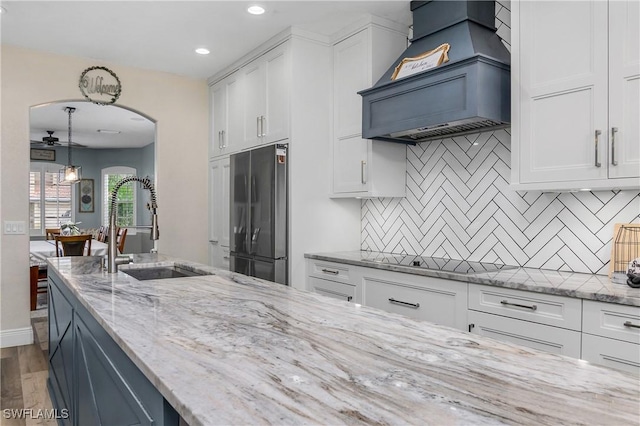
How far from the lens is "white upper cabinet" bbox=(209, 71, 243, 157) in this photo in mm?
4391

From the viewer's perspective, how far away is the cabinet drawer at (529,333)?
198 centimetres

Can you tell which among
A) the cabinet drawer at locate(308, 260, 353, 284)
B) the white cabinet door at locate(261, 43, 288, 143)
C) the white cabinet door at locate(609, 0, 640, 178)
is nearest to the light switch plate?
the white cabinet door at locate(261, 43, 288, 143)

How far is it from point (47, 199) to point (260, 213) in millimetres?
7759

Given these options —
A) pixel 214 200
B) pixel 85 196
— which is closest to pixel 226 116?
pixel 214 200

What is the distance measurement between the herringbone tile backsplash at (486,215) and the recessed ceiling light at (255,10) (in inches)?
59.7

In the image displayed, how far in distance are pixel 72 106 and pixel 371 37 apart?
482 cm

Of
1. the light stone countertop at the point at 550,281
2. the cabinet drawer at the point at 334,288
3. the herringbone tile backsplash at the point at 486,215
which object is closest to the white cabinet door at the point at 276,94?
the herringbone tile backsplash at the point at 486,215

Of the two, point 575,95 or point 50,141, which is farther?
point 50,141

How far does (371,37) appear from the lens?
132 inches

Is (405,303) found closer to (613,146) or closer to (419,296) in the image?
(419,296)

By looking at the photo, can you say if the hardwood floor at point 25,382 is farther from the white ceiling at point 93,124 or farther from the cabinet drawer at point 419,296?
the white ceiling at point 93,124

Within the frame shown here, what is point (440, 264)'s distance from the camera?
290cm

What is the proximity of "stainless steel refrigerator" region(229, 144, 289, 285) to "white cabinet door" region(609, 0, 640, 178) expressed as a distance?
7.29 ft

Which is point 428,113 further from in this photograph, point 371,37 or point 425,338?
point 425,338
